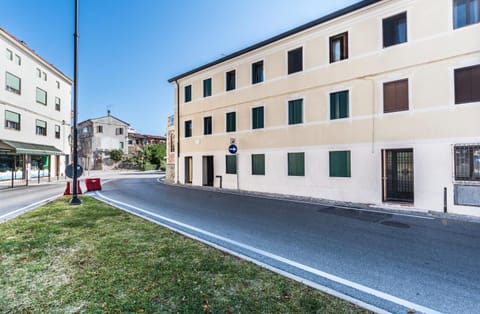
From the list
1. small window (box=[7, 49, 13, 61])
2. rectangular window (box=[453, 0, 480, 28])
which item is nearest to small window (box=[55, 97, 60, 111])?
small window (box=[7, 49, 13, 61])

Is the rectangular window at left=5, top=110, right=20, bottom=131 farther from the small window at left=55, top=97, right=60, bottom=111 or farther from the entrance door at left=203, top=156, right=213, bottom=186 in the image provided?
the entrance door at left=203, top=156, right=213, bottom=186

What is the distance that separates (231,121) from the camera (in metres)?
17.4

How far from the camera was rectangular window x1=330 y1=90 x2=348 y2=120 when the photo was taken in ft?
40.1

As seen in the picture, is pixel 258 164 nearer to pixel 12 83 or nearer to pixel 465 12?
pixel 465 12

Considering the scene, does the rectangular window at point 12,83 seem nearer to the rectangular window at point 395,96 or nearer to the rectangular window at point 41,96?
the rectangular window at point 41,96

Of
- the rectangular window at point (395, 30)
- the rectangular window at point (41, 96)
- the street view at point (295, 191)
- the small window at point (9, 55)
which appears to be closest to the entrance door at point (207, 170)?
the street view at point (295, 191)

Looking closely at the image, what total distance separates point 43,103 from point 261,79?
79.7 feet

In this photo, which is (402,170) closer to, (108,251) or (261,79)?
(261,79)

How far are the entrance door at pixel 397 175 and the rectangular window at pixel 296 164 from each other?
3855 mm

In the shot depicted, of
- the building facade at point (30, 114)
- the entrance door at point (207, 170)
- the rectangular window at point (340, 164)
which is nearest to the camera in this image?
the rectangular window at point (340, 164)

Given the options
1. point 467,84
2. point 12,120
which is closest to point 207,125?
point 467,84

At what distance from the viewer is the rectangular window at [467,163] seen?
902 centimetres

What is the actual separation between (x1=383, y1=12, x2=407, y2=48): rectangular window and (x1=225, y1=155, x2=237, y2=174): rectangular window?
1037 cm

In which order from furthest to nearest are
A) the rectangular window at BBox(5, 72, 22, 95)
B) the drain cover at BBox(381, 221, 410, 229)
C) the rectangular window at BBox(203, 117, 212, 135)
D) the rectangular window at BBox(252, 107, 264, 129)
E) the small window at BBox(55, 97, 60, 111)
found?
the small window at BBox(55, 97, 60, 111) → the rectangular window at BBox(5, 72, 22, 95) → the rectangular window at BBox(203, 117, 212, 135) → the rectangular window at BBox(252, 107, 264, 129) → the drain cover at BBox(381, 221, 410, 229)
